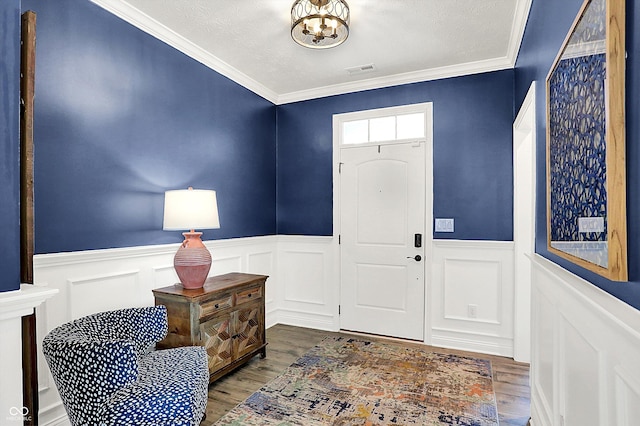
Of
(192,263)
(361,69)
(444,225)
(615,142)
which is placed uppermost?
(361,69)

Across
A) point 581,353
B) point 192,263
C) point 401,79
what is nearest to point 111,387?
point 192,263

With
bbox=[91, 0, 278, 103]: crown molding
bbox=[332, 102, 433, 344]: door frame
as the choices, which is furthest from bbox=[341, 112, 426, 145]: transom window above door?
bbox=[91, 0, 278, 103]: crown molding

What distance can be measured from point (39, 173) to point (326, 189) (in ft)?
8.80

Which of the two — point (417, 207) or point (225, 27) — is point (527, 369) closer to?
point (417, 207)

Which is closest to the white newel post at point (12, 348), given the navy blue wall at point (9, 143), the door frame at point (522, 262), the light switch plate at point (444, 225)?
the navy blue wall at point (9, 143)

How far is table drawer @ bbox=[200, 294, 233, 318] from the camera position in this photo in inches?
103

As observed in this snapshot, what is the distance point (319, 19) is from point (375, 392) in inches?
103

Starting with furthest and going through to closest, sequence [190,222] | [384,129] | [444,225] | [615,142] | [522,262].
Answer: [384,129], [444,225], [522,262], [190,222], [615,142]

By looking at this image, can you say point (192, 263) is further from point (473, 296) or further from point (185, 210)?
point (473, 296)

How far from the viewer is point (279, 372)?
2.99 meters

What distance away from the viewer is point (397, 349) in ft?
11.4

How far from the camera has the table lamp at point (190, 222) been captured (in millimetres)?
2572

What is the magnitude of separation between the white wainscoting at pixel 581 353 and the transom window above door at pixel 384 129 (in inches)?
79.8

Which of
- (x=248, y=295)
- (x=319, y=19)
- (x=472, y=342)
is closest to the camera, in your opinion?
(x=319, y=19)
